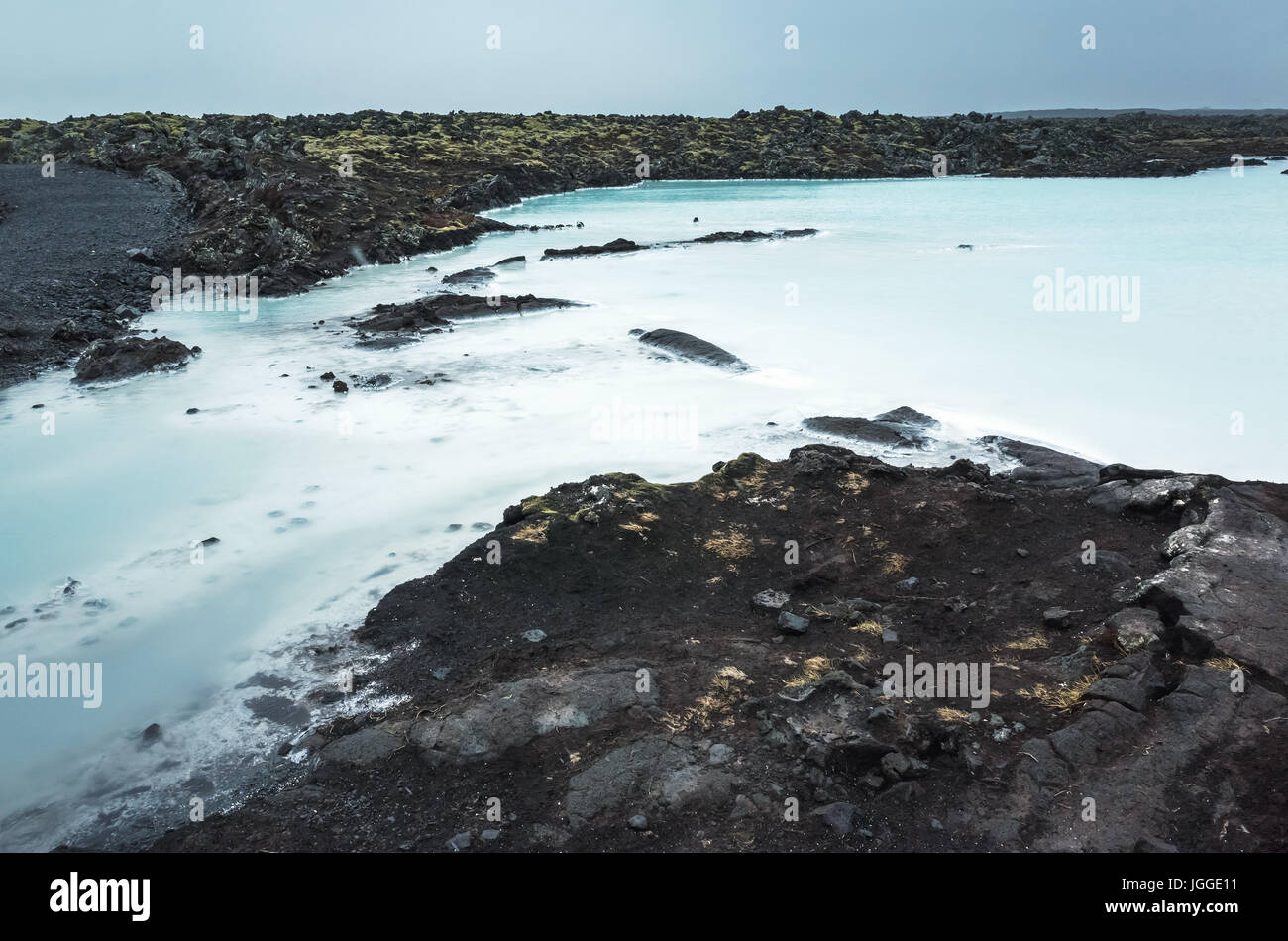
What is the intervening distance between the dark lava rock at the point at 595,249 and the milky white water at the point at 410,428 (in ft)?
10.6

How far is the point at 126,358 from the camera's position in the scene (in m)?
15.4

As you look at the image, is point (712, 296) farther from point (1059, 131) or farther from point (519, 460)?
point (1059, 131)

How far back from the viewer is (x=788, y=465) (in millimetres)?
9969

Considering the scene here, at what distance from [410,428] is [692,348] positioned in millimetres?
6562

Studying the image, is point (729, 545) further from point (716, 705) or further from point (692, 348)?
point (692, 348)

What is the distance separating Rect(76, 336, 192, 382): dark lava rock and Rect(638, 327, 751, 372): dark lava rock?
959cm

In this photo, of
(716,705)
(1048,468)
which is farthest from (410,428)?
(1048,468)

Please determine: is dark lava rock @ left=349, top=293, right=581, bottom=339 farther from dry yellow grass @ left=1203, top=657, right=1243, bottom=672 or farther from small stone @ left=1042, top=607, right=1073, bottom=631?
dry yellow grass @ left=1203, top=657, right=1243, bottom=672

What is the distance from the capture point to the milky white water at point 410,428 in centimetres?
652

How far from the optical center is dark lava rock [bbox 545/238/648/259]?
1189 inches

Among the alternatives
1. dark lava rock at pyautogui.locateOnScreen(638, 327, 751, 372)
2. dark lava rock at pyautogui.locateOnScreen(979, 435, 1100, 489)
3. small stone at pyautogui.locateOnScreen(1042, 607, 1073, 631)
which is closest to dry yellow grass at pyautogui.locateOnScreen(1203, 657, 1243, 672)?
small stone at pyautogui.locateOnScreen(1042, 607, 1073, 631)

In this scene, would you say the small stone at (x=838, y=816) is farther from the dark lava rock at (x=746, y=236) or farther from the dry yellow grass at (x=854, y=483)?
the dark lava rock at (x=746, y=236)

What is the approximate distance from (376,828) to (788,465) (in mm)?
6535
